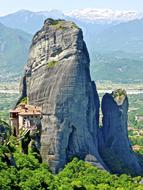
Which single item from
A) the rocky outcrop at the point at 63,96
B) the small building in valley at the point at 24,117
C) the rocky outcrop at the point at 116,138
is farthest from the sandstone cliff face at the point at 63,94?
the rocky outcrop at the point at 116,138

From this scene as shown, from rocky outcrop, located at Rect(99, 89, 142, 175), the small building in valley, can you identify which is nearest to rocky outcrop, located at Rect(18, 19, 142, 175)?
rocky outcrop, located at Rect(99, 89, 142, 175)

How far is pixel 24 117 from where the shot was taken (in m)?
55.4

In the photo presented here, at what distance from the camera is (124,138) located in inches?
2726

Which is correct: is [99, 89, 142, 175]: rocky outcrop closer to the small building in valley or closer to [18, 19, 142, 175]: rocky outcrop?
[18, 19, 142, 175]: rocky outcrop

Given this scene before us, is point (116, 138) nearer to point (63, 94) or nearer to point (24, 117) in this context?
point (63, 94)

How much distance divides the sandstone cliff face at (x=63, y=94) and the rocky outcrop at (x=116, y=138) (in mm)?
4690

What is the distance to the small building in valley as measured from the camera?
181 feet

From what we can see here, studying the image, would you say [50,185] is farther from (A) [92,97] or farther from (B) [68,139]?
(A) [92,97]

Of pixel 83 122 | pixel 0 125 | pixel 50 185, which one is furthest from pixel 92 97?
pixel 50 185

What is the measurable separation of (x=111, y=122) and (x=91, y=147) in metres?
10.6

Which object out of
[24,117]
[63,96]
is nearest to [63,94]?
[63,96]

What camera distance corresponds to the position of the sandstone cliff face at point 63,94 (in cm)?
5603

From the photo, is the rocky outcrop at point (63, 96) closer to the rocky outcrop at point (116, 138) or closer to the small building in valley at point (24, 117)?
the rocky outcrop at point (116, 138)

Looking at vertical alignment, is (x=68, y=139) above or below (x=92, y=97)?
below
